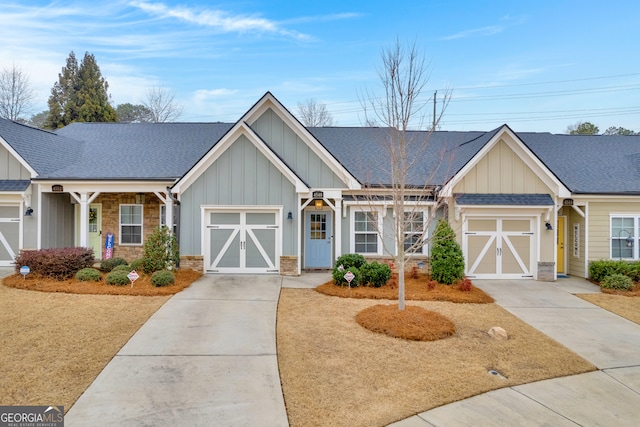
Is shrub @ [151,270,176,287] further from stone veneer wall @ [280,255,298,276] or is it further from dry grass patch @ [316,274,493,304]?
dry grass patch @ [316,274,493,304]

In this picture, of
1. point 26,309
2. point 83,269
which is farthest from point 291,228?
point 26,309

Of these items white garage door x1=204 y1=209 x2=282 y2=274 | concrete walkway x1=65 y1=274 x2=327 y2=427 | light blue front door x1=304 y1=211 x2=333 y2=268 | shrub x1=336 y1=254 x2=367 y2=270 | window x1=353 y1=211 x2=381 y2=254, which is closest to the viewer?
concrete walkway x1=65 y1=274 x2=327 y2=427

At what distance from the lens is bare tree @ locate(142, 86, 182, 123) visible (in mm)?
37031

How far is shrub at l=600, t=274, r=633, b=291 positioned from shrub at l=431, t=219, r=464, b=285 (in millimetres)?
4476

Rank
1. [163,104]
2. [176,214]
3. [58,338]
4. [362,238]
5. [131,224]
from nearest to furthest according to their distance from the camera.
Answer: [58,338] → [176,214] → [362,238] → [131,224] → [163,104]

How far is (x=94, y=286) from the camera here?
1022 cm

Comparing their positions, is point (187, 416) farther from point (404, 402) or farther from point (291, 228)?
point (291, 228)

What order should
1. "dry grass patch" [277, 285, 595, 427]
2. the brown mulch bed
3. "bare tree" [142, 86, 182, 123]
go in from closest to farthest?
1. "dry grass patch" [277, 285, 595, 427]
2. the brown mulch bed
3. "bare tree" [142, 86, 182, 123]

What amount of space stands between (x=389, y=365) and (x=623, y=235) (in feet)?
40.7

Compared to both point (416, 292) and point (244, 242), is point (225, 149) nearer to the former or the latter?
point (244, 242)

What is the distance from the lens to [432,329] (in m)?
7.13

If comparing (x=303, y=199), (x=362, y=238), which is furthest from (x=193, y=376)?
(x=362, y=238)

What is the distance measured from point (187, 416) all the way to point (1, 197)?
531 inches

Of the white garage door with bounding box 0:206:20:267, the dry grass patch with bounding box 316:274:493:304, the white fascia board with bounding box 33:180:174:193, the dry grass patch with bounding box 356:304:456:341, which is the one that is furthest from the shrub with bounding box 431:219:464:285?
the white garage door with bounding box 0:206:20:267
